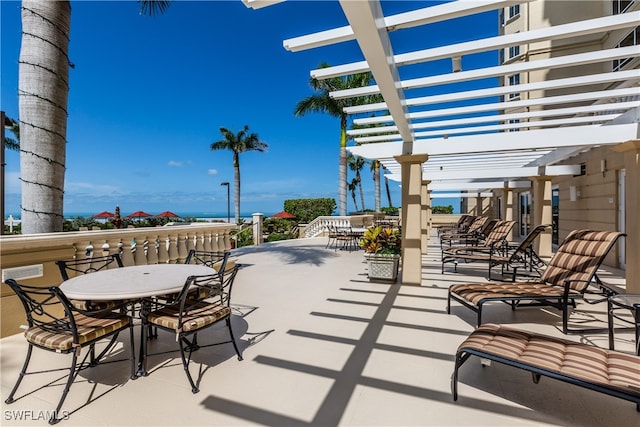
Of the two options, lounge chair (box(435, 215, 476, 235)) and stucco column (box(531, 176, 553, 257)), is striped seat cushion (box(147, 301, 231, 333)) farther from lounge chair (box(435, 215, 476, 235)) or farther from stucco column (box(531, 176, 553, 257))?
lounge chair (box(435, 215, 476, 235))

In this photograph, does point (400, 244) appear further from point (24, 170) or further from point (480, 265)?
point (24, 170)

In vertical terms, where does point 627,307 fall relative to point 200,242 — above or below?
below

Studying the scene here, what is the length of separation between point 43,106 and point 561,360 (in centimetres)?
609

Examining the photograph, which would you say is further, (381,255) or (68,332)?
(381,255)

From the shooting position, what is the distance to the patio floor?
6.66 ft

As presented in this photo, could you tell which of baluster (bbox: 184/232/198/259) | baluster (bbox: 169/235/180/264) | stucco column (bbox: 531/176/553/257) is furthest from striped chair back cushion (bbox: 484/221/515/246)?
baluster (bbox: 169/235/180/264)

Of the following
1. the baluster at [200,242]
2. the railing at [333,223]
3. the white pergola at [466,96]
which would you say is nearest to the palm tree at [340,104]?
the railing at [333,223]

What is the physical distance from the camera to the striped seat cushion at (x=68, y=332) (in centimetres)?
215

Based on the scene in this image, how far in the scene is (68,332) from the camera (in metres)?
2.26

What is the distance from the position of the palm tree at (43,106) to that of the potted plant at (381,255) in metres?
4.95

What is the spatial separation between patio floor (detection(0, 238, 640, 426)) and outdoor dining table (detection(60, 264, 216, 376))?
19.3 inches

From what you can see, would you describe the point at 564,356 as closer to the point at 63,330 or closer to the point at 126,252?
the point at 63,330

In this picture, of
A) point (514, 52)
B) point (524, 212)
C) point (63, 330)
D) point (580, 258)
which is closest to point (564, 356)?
point (580, 258)

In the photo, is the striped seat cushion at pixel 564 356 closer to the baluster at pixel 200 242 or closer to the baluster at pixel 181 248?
the baluster at pixel 181 248
